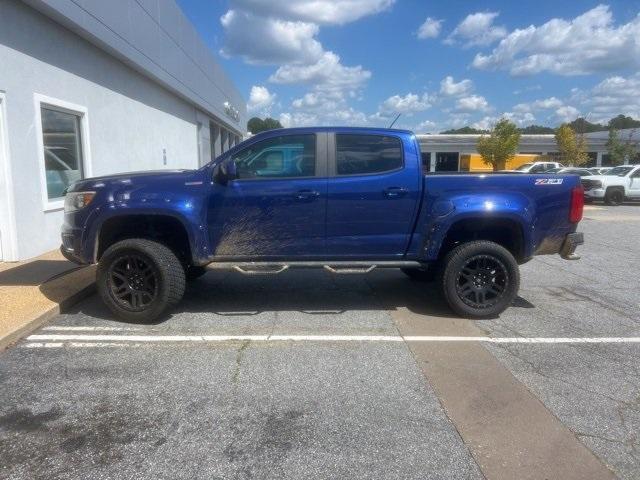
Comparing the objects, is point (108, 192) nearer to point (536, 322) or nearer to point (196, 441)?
point (196, 441)

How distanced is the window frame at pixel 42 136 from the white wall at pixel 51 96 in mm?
69

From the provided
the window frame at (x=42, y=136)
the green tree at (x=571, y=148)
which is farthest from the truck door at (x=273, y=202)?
the green tree at (x=571, y=148)

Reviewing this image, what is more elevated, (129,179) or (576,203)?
(129,179)

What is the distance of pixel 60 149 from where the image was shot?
31.2 ft

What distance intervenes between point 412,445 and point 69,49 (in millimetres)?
9605

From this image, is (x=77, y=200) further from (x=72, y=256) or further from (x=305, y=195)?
(x=305, y=195)

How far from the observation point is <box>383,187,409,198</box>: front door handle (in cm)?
547

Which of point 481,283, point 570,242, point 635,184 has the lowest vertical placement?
point 481,283

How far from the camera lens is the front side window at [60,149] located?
9.00 metres

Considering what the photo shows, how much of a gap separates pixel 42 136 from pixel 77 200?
4108mm

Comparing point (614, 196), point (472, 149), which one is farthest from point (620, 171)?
point (472, 149)

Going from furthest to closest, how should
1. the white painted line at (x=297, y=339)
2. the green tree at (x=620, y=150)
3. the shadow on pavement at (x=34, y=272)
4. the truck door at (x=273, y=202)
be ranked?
the green tree at (x=620, y=150), the shadow on pavement at (x=34, y=272), the truck door at (x=273, y=202), the white painted line at (x=297, y=339)

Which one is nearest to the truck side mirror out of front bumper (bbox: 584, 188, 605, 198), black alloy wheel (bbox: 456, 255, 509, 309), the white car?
black alloy wheel (bbox: 456, 255, 509, 309)

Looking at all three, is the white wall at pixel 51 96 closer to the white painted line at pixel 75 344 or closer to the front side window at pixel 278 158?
the white painted line at pixel 75 344
